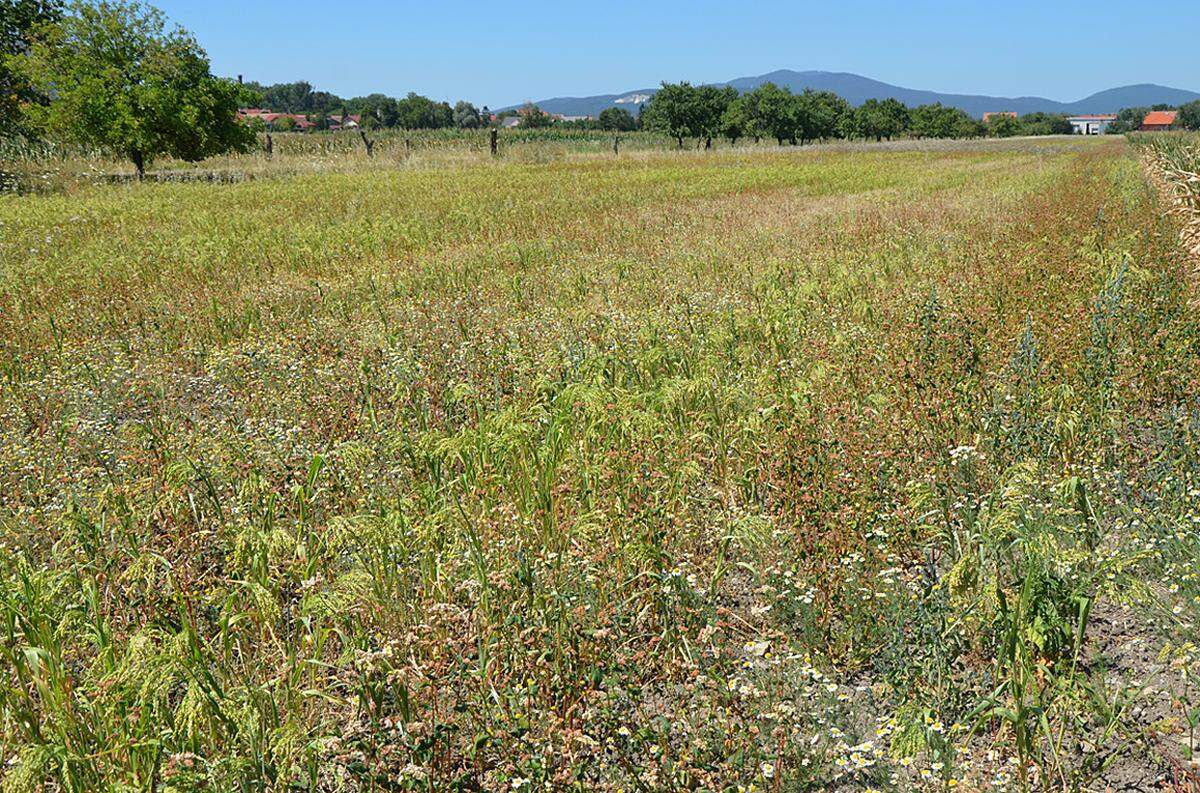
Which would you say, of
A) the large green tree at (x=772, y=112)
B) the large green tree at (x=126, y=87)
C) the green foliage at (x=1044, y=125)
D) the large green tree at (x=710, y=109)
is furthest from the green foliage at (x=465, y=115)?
the large green tree at (x=126, y=87)

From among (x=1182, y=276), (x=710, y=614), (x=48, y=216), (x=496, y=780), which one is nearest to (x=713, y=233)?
(x=1182, y=276)

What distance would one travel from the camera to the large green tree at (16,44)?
29.7 metres

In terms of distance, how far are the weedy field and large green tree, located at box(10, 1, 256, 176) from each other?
67.7ft

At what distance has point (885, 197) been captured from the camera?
18.7m

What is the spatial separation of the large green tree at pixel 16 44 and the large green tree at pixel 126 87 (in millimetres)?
1936

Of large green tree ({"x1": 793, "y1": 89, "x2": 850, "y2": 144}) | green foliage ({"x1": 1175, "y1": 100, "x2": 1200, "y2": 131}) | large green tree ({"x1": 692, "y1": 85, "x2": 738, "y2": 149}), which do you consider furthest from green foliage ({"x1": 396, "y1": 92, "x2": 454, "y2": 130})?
green foliage ({"x1": 1175, "y1": 100, "x2": 1200, "y2": 131})

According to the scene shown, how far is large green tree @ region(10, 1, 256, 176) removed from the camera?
25953 millimetres

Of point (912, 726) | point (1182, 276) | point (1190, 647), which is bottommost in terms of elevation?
point (912, 726)

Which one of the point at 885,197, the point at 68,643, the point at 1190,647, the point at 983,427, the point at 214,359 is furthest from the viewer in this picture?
the point at 885,197

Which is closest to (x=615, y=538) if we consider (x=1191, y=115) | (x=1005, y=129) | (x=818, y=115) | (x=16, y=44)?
(x=16, y=44)

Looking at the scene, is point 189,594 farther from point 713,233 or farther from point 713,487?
point 713,233

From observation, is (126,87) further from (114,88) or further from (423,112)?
(423,112)

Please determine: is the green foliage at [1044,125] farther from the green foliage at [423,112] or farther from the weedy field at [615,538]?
the weedy field at [615,538]

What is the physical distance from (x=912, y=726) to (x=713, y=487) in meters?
1.98
